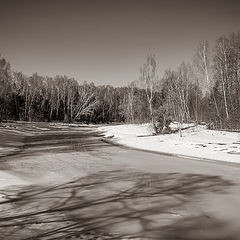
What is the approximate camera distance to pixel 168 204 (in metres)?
7.59

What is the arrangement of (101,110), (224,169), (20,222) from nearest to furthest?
(20,222), (224,169), (101,110)

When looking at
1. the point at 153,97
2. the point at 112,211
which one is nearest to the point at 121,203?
the point at 112,211

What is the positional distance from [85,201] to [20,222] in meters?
1.87

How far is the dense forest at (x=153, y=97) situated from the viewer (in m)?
37.4

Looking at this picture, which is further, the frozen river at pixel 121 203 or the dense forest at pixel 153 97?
the dense forest at pixel 153 97

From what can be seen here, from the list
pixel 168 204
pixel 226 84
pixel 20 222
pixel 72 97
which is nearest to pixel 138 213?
pixel 168 204

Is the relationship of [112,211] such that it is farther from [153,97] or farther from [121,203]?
[153,97]

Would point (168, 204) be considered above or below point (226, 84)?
below

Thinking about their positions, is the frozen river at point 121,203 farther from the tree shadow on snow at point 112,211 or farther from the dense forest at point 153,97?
the dense forest at point 153,97

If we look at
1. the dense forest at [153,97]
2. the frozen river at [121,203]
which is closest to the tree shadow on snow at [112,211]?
the frozen river at [121,203]

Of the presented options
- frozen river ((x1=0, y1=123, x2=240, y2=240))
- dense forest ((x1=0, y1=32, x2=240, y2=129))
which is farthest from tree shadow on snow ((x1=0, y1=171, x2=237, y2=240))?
dense forest ((x1=0, y1=32, x2=240, y2=129))

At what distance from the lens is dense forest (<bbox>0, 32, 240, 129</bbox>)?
3741 centimetres

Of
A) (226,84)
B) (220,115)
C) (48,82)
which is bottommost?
(220,115)

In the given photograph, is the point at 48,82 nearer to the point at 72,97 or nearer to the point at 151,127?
the point at 72,97
